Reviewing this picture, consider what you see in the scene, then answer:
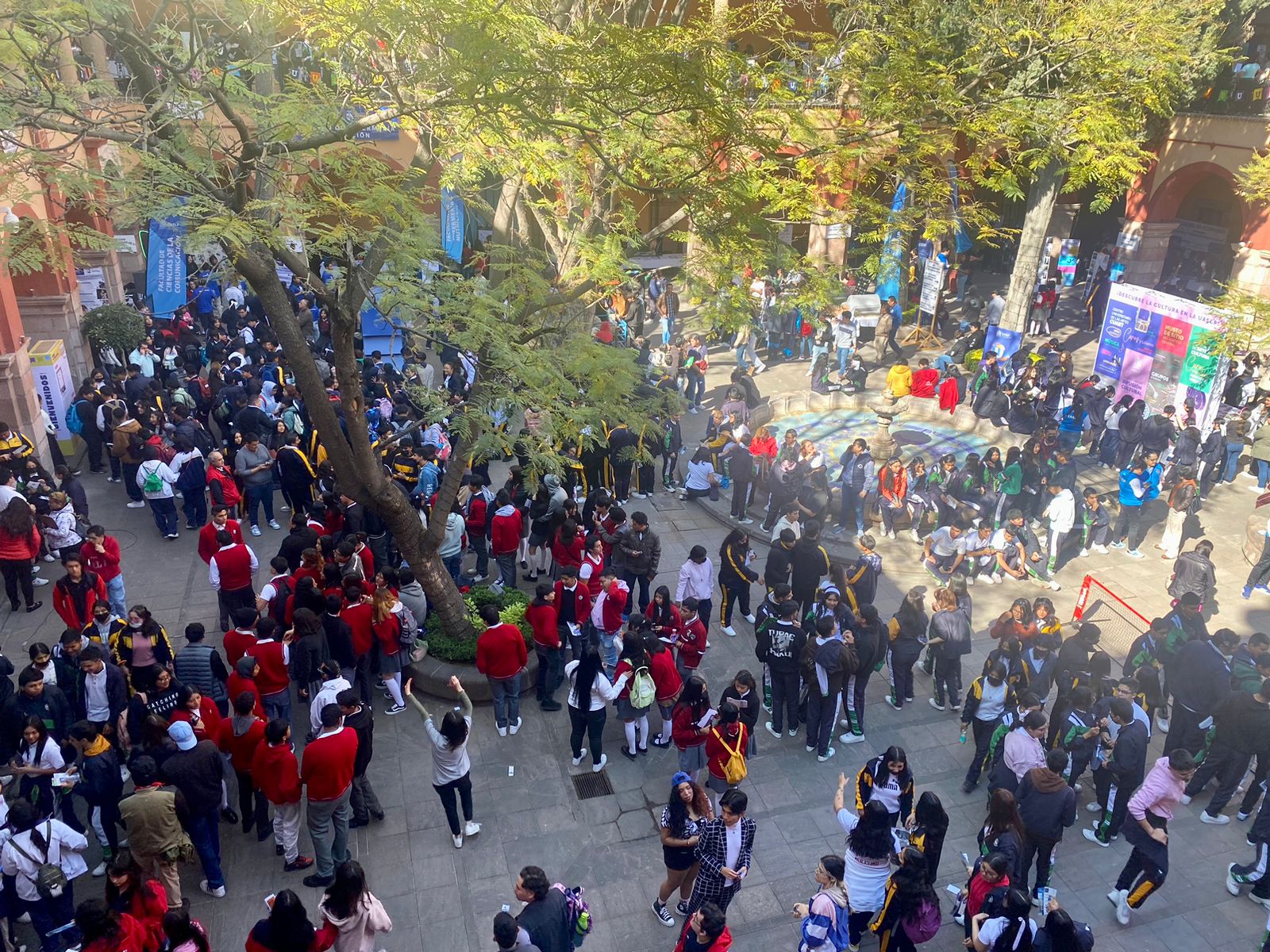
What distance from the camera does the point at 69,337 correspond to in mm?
17797

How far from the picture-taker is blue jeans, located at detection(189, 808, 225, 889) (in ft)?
22.9

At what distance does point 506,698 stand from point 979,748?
457 centimetres

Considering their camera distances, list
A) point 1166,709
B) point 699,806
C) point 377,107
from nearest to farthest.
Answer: point 699,806
point 377,107
point 1166,709

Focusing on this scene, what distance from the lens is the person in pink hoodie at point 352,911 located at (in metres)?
5.59

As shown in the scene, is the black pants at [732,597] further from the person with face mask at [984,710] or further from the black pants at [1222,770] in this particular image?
the black pants at [1222,770]

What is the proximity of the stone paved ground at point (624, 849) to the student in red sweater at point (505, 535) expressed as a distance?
2077 millimetres

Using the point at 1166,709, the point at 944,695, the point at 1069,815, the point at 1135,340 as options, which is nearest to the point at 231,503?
the point at 944,695

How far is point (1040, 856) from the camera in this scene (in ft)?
23.7

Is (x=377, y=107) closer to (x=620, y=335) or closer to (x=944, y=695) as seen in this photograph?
(x=944, y=695)

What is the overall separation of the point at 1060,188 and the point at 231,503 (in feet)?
60.9

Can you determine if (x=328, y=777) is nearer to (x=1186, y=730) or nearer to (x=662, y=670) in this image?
(x=662, y=670)

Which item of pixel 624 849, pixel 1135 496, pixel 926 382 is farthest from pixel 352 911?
pixel 926 382

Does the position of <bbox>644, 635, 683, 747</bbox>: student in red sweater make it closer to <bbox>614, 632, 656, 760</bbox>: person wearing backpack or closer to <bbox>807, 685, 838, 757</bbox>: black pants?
<bbox>614, 632, 656, 760</bbox>: person wearing backpack

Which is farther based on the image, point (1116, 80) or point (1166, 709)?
point (1116, 80)
